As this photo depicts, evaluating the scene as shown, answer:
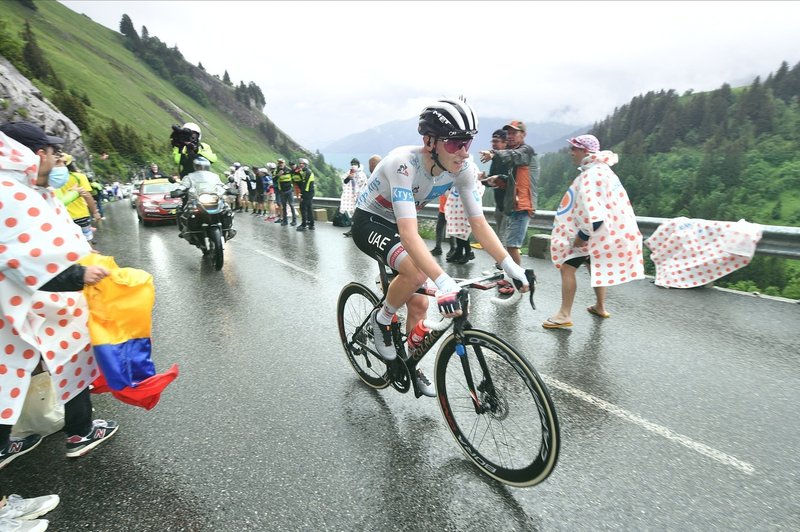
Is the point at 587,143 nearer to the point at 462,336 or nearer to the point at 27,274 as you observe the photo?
the point at 462,336

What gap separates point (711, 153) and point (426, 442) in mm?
111735

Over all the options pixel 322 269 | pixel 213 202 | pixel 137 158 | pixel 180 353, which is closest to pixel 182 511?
pixel 180 353

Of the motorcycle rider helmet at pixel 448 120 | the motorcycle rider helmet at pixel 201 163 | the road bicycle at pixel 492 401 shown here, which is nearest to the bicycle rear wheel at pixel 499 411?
the road bicycle at pixel 492 401

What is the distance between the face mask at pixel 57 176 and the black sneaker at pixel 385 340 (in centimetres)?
222

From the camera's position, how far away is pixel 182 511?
227 centimetres

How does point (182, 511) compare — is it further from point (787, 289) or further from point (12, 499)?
point (787, 289)

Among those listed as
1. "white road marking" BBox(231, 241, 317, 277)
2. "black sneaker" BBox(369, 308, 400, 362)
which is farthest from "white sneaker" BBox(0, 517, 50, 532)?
"white road marking" BBox(231, 241, 317, 277)

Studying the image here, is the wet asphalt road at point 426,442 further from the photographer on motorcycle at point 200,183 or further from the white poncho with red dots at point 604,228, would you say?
the photographer on motorcycle at point 200,183

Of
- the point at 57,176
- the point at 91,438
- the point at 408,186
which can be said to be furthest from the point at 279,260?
the point at 408,186

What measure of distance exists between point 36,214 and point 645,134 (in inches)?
5509

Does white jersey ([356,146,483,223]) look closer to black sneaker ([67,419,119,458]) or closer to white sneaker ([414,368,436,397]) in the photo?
white sneaker ([414,368,436,397])

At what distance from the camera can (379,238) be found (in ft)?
10.1

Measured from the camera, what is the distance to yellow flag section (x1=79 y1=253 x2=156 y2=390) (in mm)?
2424

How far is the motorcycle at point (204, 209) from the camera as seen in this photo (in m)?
8.33
